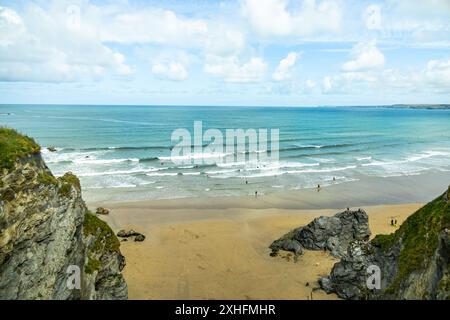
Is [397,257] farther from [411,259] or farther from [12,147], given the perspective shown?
[12,147]

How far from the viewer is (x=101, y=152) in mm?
71250

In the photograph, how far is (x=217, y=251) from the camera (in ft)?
94.7

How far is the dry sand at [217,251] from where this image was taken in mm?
22781

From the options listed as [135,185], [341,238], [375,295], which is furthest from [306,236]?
[135,185]

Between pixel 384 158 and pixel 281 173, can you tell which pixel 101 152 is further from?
pixel 384 158

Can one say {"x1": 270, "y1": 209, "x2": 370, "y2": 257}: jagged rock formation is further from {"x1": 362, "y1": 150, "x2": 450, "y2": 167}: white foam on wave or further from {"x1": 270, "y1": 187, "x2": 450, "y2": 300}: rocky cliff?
{"x1": 362, "y1": 150, "x2": 450, "y2": 167}: white foam on wave

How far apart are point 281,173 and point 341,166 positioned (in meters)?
12.4

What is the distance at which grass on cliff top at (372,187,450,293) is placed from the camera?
1280cm

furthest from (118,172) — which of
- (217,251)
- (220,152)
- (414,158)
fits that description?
(414,158)

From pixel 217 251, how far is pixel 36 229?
708 inches
